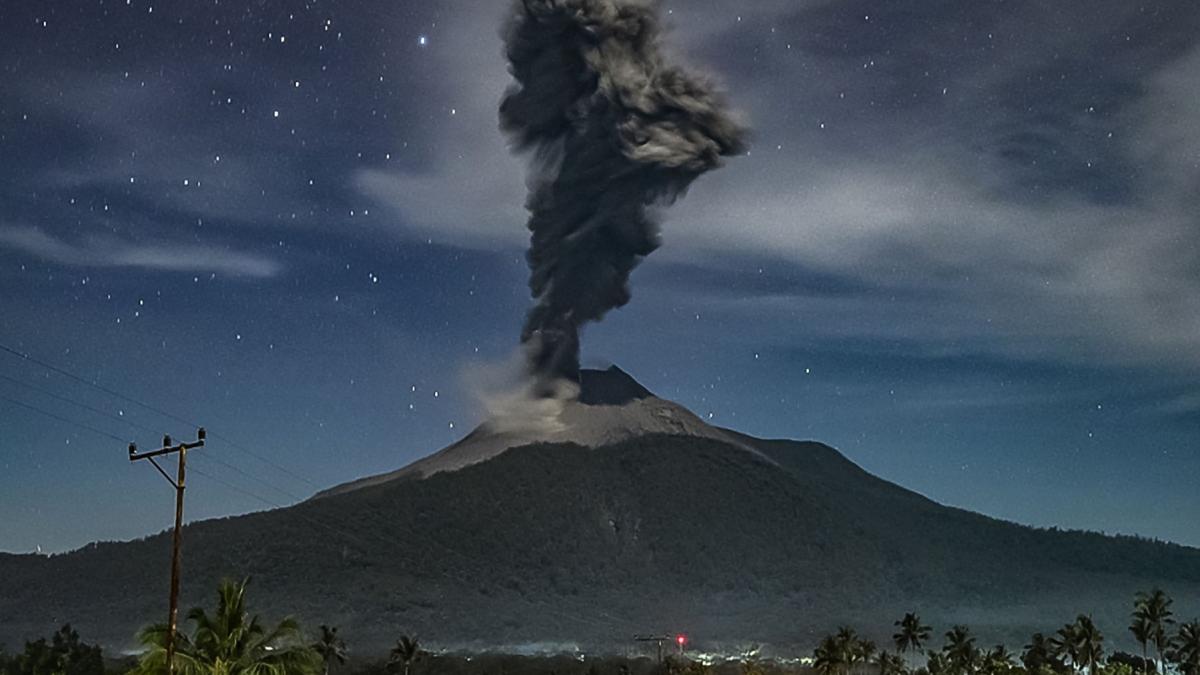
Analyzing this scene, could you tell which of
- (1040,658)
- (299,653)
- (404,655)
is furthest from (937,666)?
(299,653)

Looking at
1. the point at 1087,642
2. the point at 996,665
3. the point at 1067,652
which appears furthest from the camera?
the point at 1067,652

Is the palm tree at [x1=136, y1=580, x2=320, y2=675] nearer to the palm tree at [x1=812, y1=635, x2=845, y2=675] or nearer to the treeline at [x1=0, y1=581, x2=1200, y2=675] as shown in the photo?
the treeline at [x1=0, y1=581, x2=1200, y2=675]

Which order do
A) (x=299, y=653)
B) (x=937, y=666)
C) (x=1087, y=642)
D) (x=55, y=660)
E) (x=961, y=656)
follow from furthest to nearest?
1. (x=937, y=666)
2. (x=961, y=656)
3. (x=1087, y=642)
4. (x=55, y=660)
5. (x=299, y=653)

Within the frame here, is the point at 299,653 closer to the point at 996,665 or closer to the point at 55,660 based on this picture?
the point at 55,660

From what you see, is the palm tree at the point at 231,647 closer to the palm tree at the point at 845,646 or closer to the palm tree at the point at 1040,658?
the palm tree at the point at 845,646

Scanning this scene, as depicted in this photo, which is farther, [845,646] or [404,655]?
[404,655]

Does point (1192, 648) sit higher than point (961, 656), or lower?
higher

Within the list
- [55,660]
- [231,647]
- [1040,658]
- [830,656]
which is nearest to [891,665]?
[1040,658]

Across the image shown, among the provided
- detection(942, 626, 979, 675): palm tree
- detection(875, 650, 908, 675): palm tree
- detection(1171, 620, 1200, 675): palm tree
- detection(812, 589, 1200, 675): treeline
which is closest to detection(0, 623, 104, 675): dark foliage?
detection(812, 589, 1200, 675): treeline

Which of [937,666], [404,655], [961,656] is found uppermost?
[404,655]
